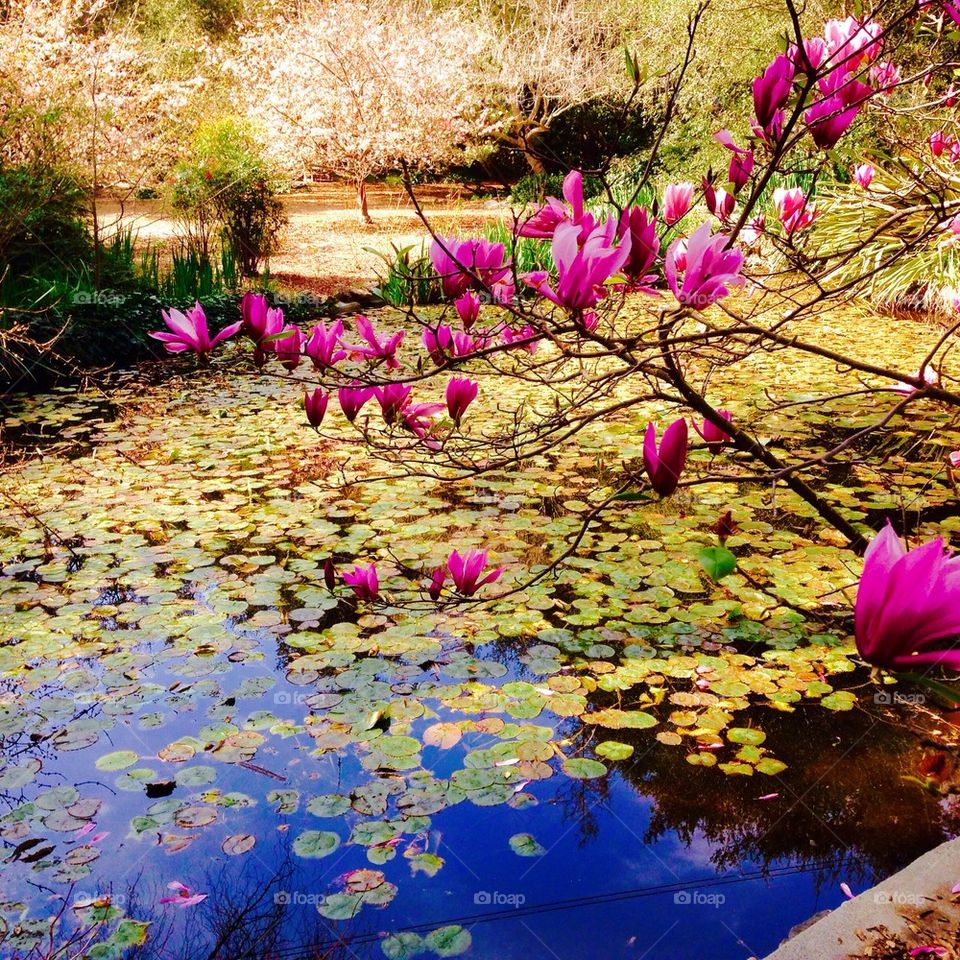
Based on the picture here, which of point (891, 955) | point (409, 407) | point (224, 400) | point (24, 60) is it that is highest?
point (24, 60)

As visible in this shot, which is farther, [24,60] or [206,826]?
[24,60]

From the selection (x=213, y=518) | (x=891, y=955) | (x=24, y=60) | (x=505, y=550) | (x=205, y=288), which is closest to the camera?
(x=891, y=955)

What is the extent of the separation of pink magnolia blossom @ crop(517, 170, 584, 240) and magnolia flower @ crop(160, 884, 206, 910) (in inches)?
53.5

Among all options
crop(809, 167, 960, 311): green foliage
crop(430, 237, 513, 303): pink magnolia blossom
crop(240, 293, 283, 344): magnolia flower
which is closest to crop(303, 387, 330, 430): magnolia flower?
crop(240, 293, 283, 344): magnolia flower

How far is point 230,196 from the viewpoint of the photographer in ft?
27.8

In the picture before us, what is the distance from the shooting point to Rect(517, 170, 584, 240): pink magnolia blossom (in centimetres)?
125

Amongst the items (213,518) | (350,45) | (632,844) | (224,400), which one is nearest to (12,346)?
(224,400)

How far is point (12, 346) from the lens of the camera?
506 centimetres

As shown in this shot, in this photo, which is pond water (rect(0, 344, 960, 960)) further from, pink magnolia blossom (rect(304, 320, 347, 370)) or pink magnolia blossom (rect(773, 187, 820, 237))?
pink magnolia blossom (rect(773, 187, 820, 237))

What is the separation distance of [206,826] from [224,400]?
12.0ft

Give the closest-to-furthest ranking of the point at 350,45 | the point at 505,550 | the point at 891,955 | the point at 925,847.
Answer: the point at 891,955
the point at 925,847
the point at 505,550
the point at 350,45

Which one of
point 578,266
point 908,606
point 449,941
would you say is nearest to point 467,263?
point 578,266

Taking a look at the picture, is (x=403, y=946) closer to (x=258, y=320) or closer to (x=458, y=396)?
(x=458, y=396)

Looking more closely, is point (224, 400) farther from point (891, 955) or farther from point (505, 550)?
Result: point (891, 955)
